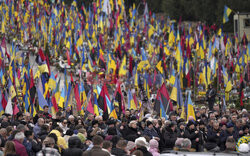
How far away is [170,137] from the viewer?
43.2 ft

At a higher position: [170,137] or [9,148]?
[9,148]

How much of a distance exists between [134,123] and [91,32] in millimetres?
31704

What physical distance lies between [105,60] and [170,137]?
880 inches

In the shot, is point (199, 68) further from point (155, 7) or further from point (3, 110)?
point (155, 7)

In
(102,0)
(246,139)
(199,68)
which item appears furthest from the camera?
(102,0)

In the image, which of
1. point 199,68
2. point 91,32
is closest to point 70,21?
point 91,32

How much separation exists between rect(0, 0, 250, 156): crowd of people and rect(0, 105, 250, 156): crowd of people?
0.07 feet

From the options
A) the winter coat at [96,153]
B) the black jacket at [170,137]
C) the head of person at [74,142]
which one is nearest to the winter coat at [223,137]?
the black jacket at [170,137]

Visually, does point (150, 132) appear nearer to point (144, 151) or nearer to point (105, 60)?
point (144, 151)

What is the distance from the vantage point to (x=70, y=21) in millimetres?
47188

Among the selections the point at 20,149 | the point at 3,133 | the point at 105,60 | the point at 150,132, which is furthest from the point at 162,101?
the point at 105,60

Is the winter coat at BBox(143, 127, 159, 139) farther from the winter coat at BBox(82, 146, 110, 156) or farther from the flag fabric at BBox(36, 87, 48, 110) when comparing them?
the flag fabric at BBox(36, 87, 48, 110)

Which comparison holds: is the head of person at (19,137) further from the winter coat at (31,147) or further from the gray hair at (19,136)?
the winter coat at (31,147)

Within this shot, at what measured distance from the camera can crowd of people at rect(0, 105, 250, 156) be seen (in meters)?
10.1
